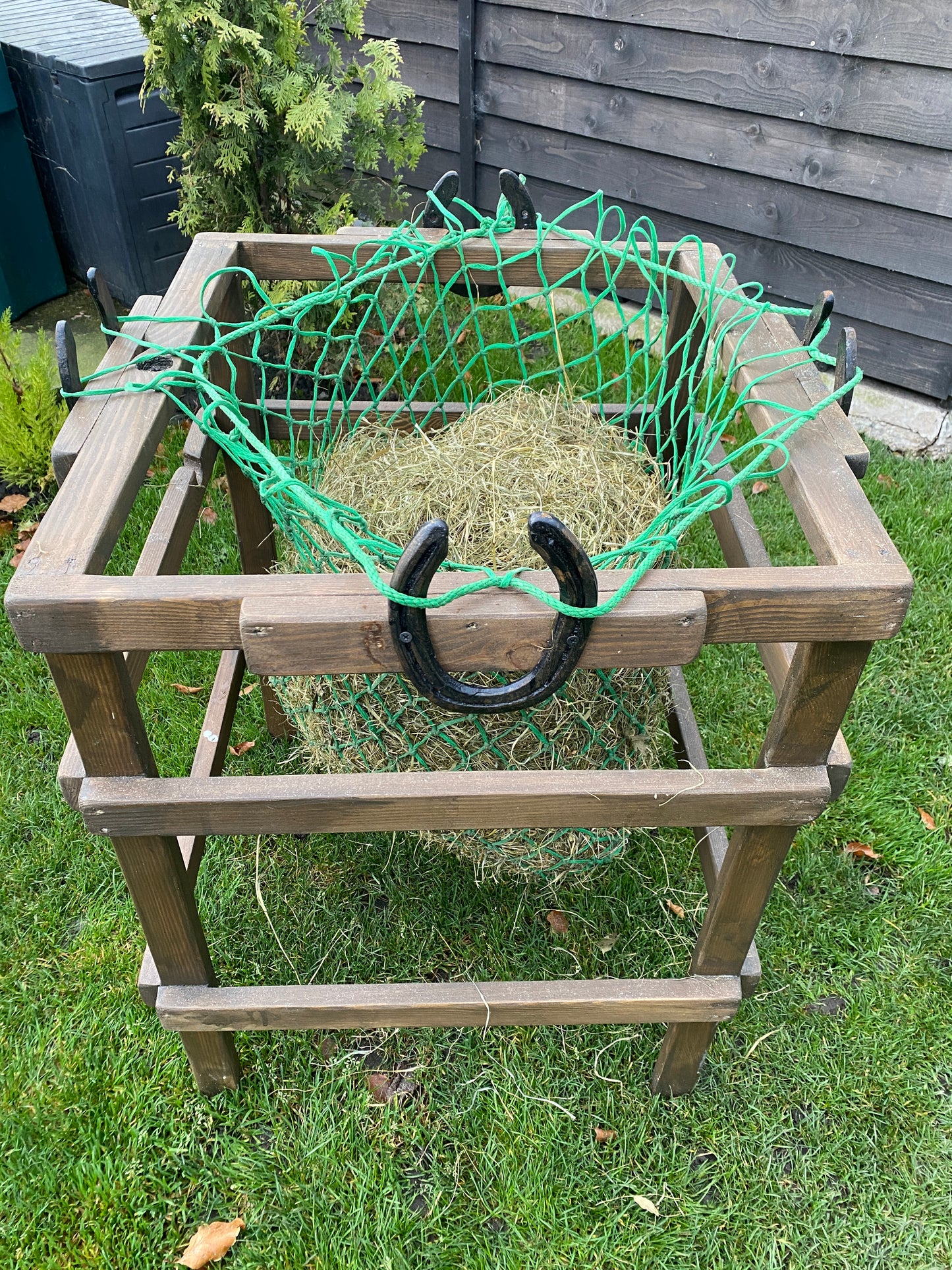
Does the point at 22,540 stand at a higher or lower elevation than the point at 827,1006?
higher

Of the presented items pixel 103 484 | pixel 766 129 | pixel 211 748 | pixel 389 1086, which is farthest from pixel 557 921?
pixel 766 129

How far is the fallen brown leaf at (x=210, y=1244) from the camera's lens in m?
1.85

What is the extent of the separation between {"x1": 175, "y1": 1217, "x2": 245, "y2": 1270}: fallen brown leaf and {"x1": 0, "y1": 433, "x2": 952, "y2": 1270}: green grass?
0.03 metres

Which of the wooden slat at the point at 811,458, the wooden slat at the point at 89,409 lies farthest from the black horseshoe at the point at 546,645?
the wooden slat at the point at 89,409

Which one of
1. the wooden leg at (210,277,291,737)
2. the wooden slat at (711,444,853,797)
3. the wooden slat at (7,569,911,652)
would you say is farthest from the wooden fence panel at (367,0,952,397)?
the wooden slat at (7,569,911,652)

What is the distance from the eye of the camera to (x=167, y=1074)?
212 centimetres

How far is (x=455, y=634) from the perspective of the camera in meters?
1.23

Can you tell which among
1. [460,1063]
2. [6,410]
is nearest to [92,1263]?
[460,1063]

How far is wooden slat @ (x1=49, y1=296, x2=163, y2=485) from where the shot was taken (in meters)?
1.48

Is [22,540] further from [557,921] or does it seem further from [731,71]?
[731,71]

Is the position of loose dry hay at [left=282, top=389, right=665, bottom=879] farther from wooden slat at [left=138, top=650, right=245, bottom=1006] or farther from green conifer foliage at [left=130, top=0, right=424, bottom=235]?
green conifer foliage at [left=130, top=0, right=424, bottom=235]

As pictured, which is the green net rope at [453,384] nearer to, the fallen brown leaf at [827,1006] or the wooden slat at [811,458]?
the wooden slat at [811,458]

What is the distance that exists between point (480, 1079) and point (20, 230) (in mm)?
4528

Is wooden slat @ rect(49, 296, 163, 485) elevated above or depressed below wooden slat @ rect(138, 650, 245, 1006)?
above
